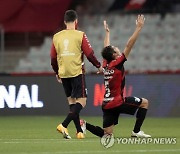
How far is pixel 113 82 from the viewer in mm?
12883

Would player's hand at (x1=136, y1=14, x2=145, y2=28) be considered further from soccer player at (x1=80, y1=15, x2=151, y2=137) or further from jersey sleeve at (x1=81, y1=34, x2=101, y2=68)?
jersey sleeve at (x1=81, y1=34, x2=101, y2=68)

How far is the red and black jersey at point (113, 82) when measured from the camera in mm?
12805

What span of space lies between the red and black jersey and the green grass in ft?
2.28

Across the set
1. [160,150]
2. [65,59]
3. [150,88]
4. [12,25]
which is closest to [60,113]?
[150,88]

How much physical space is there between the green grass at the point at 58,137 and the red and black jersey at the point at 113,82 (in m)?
0.70

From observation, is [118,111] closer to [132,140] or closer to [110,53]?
[132,140]

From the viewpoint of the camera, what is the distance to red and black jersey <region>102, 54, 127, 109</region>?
1280cm

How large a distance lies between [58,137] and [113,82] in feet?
5.52

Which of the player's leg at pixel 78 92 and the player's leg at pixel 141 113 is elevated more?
the player's leg at pixel 78 92

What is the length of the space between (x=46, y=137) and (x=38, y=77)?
733 centimetres

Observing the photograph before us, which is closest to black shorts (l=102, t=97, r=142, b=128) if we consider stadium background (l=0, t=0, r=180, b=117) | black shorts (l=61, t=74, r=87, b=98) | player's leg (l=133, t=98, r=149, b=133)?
player's leg (l=133, t=98, r=149, b=133)

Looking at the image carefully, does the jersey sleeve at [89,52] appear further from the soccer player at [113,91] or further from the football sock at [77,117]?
the football sock at [77,117]

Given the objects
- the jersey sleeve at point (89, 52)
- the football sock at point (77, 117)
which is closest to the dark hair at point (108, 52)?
the jersey sleeve at point (89, 52)

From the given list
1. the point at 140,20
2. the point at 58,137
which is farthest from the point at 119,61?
the point at 58,137
